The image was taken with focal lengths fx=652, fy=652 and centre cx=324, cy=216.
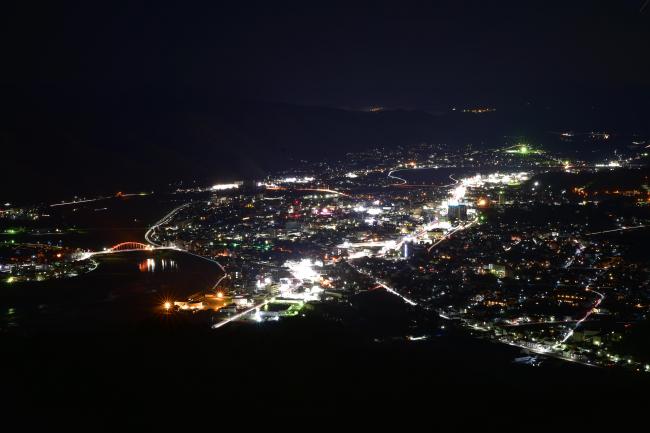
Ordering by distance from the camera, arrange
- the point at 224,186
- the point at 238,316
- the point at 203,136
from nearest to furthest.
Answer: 1. the point at 238,316
2. the point at 224,186
3. the point at 203,136

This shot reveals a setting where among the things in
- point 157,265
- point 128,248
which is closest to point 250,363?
point 157,265

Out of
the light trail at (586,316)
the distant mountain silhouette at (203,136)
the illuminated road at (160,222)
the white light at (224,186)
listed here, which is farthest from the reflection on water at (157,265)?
the white light at (224,186)

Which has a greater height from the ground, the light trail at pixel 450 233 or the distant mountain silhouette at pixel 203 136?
the distant mountain silhouette at pixel 203 136

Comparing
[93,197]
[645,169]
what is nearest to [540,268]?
[645,169]

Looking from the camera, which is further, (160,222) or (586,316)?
(160,222)

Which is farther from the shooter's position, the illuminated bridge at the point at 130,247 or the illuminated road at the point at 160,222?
the illuminated road at the point at 160,222

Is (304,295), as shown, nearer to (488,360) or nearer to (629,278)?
(488,360)

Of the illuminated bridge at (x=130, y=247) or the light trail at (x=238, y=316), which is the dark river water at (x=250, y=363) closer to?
the light trail at (x=238, y=316)

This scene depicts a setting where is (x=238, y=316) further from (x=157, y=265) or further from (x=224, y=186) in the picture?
(x=224, y=186)

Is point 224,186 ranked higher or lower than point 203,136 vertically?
lower
